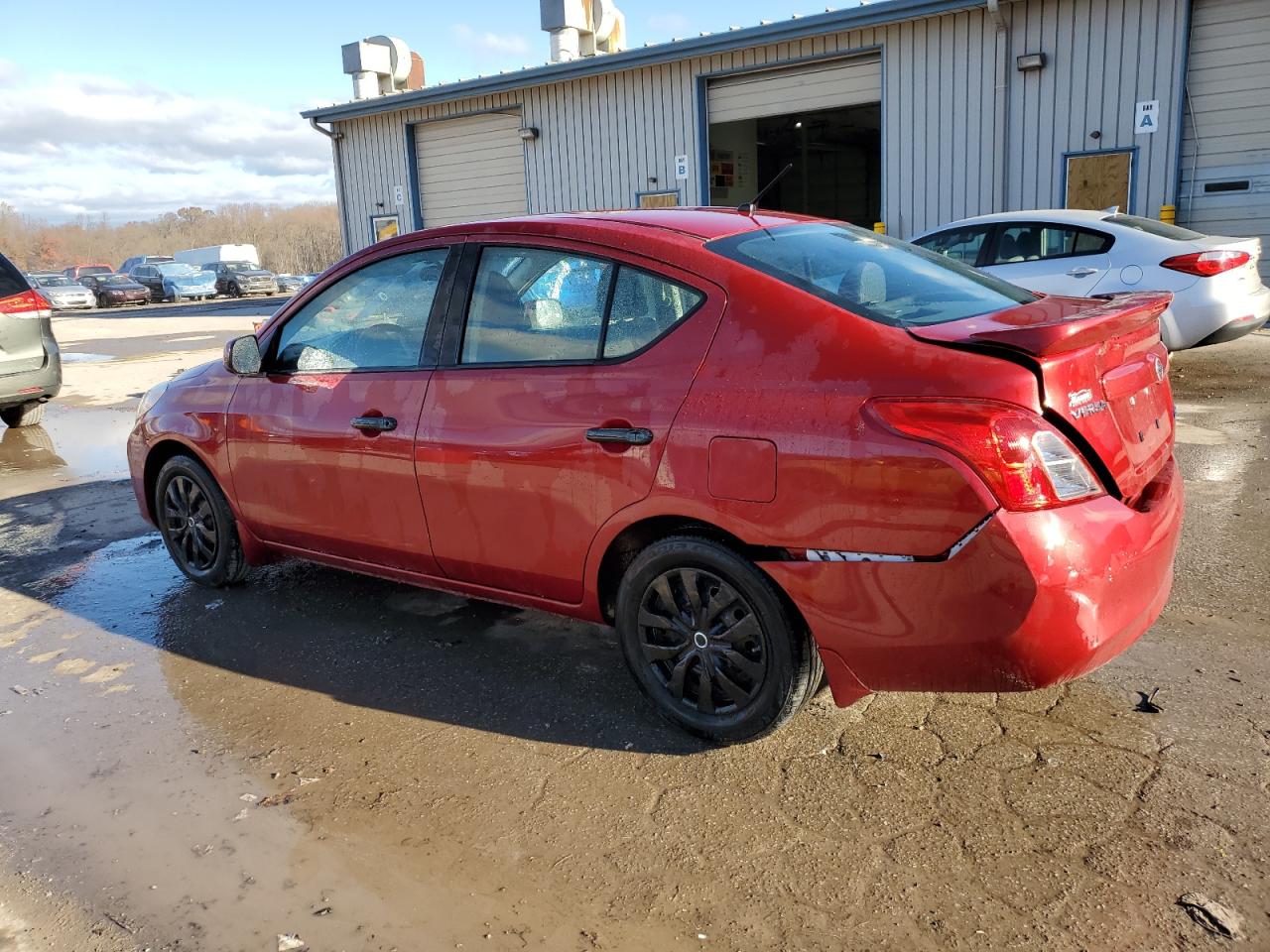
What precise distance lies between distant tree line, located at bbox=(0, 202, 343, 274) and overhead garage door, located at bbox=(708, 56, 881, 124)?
70390mm

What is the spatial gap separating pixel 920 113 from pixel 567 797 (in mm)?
14157

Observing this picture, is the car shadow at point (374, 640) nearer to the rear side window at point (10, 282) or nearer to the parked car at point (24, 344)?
the parked car at point (24, 344)

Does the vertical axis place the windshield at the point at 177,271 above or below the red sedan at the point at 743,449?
above

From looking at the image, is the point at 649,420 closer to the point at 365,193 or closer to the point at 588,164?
the point at 588,164

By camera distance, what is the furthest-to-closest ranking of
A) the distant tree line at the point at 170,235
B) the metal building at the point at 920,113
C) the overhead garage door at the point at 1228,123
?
the distant tree line at the point at 170,235, the metal building at the point at 920,113, the overhead garage door at the point at 1228,123

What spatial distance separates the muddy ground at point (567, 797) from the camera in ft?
8.04

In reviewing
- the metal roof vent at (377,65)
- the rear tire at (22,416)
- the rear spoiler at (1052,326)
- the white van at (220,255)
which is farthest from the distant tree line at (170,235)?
the rear spoiler at (1052,326)


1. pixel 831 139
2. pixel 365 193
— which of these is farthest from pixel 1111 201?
pixel 365 193

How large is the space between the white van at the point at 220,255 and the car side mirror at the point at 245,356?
48980 millimetres

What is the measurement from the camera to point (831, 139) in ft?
81.1

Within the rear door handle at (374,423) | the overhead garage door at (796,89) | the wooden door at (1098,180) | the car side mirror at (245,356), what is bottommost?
the rear door handle at (374,423)

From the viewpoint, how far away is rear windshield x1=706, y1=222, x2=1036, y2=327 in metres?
3.05

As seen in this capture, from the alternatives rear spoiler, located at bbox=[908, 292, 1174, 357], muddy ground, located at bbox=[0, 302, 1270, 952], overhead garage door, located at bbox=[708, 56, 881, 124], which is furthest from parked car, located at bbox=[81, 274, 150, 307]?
rear spoiler, located at bbox=[908, 292, 1174, 357]

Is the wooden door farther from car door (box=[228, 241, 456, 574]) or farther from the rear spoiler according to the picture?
car door (box=[228, 241, 456, 574])
